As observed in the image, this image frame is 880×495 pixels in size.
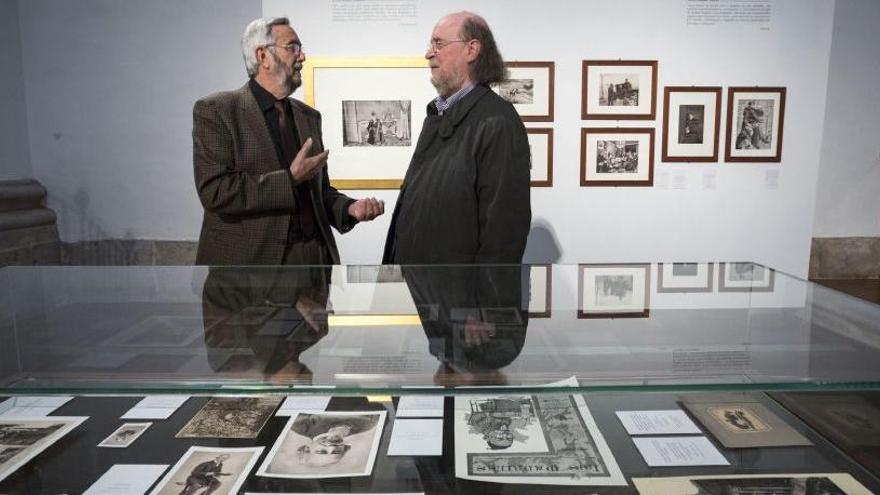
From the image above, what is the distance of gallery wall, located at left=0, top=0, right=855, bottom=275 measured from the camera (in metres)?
5.14

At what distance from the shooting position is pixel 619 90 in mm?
5211

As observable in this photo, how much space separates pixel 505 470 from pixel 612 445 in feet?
1.05

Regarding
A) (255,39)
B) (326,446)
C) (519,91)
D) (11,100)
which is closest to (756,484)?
(326,446)

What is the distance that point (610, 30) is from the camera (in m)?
5.15

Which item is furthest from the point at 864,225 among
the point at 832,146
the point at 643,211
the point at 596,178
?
the point at 596,178

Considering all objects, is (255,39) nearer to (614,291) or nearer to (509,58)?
(614,291)

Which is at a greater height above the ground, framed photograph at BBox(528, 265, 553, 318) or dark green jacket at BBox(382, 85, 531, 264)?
dark green jacket at BBox(382, 85, 531, 264)

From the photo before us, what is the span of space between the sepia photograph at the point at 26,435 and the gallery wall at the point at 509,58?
11.9ft

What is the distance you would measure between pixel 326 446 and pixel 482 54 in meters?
2.16

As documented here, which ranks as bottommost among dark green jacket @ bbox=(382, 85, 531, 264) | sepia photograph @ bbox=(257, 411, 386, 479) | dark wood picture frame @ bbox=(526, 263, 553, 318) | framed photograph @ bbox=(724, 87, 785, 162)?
sepia photograph @ bbox=(257, 411, 386, 479)

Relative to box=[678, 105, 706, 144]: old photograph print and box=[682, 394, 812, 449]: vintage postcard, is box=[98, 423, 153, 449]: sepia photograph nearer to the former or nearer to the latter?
box=[682, 394, 812, 449]: vintage postcard

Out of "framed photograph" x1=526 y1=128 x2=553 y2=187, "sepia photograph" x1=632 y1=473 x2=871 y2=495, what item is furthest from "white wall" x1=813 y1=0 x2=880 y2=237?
"sepia photograph" x1=632 y1=473 x2=871 y2=495

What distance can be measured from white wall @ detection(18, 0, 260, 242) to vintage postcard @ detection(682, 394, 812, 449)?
16.3 ft

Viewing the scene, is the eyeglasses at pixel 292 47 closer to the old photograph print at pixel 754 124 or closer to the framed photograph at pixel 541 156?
the framed photograph at pixel 541 156
